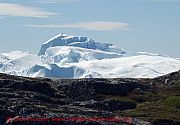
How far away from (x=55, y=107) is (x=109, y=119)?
14227 millimetres

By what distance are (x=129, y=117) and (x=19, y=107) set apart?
24.3 meters

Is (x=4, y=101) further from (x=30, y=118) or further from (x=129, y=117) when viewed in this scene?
(x=129, y=117)

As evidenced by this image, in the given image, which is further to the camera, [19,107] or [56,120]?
[19,107]

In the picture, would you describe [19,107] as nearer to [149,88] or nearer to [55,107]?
[55,107]

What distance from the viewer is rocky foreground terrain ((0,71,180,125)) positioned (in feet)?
334

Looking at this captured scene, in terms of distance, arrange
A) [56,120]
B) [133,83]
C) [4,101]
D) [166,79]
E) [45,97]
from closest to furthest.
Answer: [56,120] < [4,101] < [45,97] < [133,83] < [166,79]

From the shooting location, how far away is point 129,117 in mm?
111312

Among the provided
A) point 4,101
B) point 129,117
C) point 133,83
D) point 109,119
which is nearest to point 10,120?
point 4,101

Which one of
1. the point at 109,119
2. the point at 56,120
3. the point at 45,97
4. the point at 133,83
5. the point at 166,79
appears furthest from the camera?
the point at 166,79

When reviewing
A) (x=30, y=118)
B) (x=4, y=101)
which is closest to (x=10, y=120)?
(x=30, y=118)

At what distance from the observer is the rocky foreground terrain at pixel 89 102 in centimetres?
10175

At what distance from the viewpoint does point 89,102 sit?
126m

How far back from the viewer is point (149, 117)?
11331 cm

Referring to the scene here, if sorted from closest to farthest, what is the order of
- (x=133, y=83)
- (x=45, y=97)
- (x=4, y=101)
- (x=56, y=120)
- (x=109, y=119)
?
(x=56, y=120) < (x=109, y=119) < (x=4, y=101) < (x=45, y=97) < (x=133, y=83)
